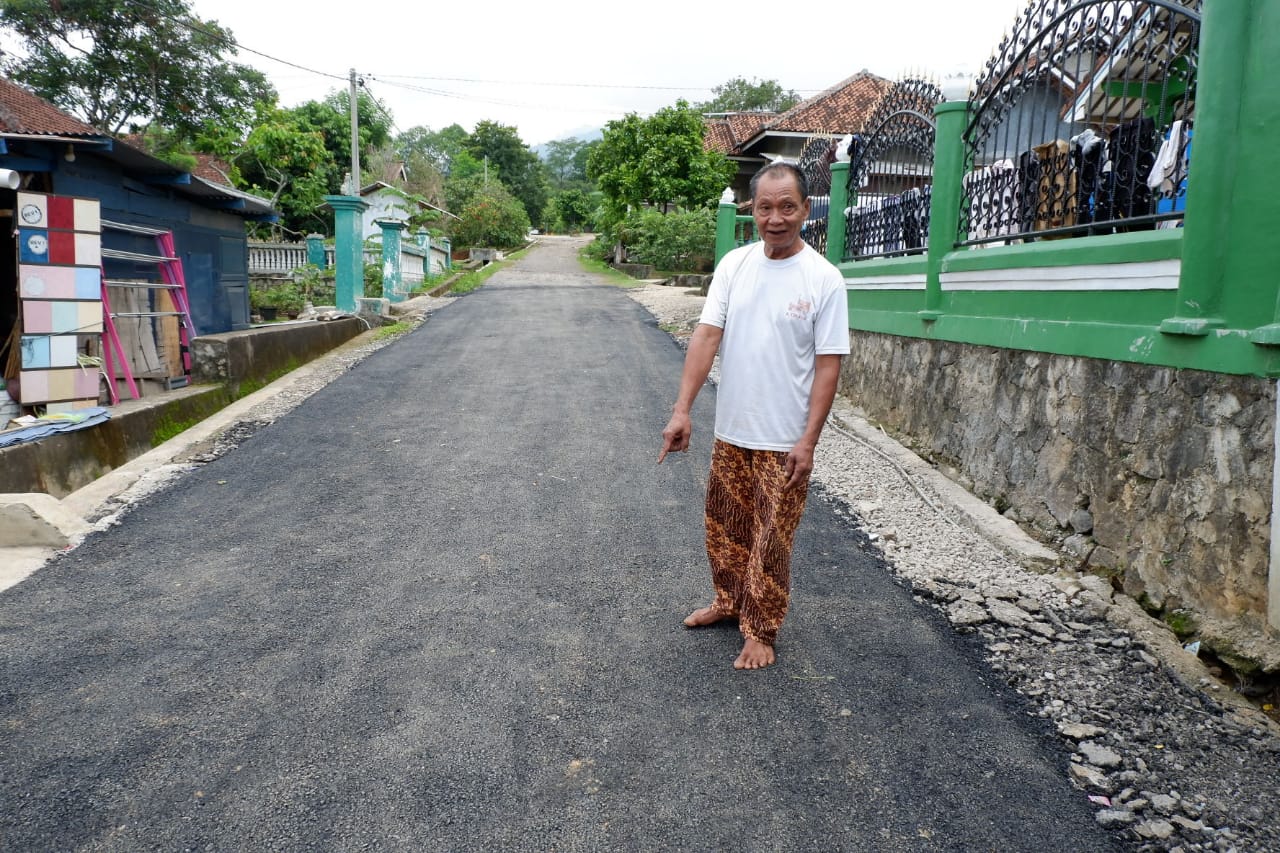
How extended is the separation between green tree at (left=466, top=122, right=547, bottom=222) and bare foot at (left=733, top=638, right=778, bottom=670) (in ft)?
178

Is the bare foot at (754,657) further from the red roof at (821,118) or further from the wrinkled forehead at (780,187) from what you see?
the red roof at (821,118)

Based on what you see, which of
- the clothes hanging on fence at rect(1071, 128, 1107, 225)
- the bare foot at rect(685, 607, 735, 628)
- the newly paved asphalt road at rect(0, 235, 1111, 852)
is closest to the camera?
the newly paved asphalt road at rect(0, 235, 1111, 852)

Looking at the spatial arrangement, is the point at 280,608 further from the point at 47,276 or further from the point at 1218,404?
the point at 47,276

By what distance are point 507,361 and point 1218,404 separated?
7593 millimetres

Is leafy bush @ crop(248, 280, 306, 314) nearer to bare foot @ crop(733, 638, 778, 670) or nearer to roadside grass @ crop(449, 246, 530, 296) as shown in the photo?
roadside grass @ crop(449, 246, 530, 296)

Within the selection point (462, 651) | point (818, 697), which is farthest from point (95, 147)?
point (818, 697)

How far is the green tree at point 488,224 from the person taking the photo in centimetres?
3672

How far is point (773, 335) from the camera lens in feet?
9.41

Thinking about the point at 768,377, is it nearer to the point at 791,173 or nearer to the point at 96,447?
the point at 791,173

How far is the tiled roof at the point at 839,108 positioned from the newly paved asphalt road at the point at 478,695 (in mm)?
22519

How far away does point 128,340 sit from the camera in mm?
8375

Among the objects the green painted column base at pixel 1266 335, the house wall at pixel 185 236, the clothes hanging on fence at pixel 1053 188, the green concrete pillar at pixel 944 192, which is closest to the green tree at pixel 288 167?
the house wall at pixel 185 236

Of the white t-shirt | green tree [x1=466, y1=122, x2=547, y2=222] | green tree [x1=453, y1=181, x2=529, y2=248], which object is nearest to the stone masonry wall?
the white t-shirt

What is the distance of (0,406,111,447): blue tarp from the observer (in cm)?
545
